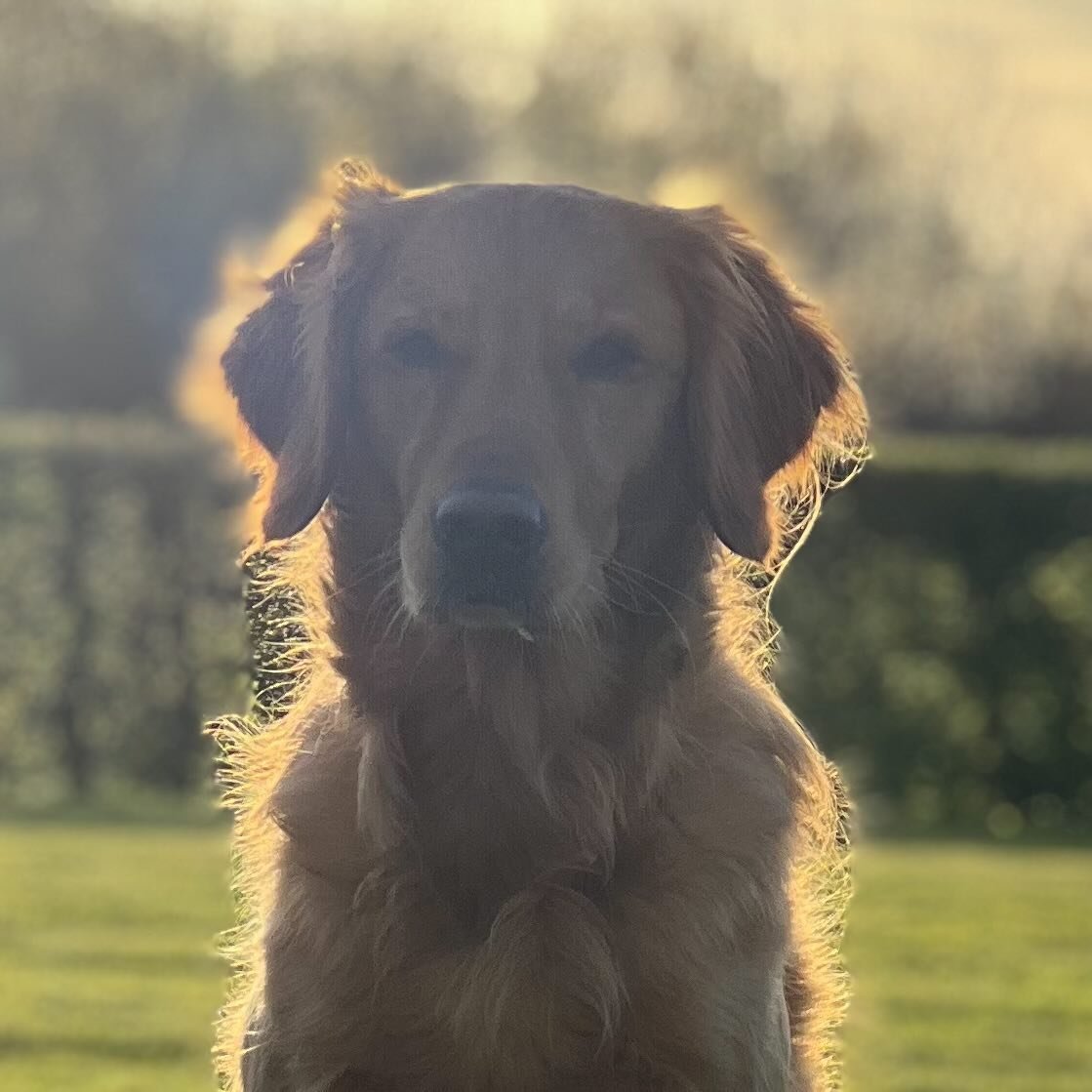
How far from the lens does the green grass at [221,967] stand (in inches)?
278

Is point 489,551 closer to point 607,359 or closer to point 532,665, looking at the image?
point 532,665

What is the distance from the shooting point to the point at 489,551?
3672 mm

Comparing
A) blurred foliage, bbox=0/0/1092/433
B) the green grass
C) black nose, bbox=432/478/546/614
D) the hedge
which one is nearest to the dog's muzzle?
black nose, bbox=432/478/546/614

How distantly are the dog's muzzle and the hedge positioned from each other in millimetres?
10057

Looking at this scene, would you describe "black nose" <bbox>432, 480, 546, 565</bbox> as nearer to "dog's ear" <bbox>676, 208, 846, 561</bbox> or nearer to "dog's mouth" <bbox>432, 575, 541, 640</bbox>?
"dog's mouth" <bbox>432, 575, 541, 640</bbox>

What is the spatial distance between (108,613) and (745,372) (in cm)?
1070

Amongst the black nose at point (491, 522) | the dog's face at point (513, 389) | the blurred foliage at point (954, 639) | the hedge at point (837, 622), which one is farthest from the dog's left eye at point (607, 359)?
the blurred foliage at point (954, 639)

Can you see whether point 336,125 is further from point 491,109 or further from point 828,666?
point 828,666

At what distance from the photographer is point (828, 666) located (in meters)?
14.6

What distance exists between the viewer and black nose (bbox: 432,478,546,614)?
142 inches

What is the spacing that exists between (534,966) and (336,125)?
114ft

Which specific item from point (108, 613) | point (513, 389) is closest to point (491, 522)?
point (513, 389)

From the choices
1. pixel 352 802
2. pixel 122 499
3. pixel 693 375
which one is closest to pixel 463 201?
pixel 693 375

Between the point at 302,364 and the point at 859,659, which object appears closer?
the point at 302,364
